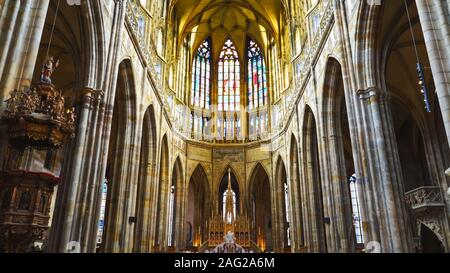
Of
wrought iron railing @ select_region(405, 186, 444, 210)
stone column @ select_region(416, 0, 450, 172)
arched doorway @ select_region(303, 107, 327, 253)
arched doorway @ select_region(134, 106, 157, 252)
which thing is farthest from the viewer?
arched doorway @ select_region(134, 106, 157, 252)

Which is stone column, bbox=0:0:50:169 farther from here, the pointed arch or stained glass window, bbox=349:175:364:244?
stained glass window, bbox=349:175:364:244

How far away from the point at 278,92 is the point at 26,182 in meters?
24.2

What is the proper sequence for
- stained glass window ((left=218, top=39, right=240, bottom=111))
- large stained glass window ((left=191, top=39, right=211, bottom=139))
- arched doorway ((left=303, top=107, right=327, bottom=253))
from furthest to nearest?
1. stained glass window ((left=218, top=39, right=240, bottom=111))
2. large stained glass window ((left=191, top=39, right=211, bottom=139))
3. arched doorway ((left=303, top=107, right=327, bottom=253))

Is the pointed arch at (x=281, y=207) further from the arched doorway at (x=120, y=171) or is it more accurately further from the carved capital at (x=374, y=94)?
the carved capital at (x=374, y=94)

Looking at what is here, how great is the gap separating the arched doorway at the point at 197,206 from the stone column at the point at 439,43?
2367cm

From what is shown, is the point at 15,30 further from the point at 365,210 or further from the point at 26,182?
the point at 365,210

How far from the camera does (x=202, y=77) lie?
3303cm

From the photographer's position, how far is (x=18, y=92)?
682 cm

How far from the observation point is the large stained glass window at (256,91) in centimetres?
3075

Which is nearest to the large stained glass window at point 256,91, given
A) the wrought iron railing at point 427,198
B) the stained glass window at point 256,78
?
the stained glass window at point 256,78

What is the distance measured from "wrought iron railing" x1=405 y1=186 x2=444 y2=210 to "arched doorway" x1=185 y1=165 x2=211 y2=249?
57.6 feet

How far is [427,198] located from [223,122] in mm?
19341

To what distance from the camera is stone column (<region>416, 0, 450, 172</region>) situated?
7.10 meters

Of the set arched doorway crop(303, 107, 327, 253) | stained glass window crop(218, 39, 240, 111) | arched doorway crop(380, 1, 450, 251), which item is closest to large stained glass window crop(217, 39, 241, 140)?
stained glass window crop(218, 39, 240, 111)
